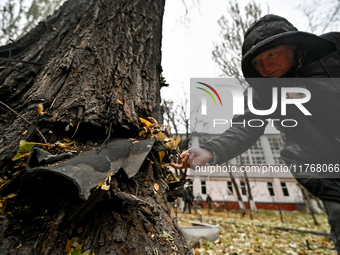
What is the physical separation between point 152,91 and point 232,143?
1.14 m

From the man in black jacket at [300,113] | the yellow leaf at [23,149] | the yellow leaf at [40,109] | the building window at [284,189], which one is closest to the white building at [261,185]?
the building window at [284,189]

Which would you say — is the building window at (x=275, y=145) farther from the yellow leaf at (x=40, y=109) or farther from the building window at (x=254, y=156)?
the yellow leaf at (x=40, y=109)

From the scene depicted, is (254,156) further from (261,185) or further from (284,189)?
(284,189)

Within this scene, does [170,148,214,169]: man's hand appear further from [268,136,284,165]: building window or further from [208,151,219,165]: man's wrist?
[268,136,284,165]: building window

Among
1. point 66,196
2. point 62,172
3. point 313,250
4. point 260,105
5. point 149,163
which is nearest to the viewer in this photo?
point 62,172

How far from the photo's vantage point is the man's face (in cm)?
196

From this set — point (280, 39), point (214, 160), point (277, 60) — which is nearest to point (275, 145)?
point (277, 60)

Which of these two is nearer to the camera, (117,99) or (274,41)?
(117,99)

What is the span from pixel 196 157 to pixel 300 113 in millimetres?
1334

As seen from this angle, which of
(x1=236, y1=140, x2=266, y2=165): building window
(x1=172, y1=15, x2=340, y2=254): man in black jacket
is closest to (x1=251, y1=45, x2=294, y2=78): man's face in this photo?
(x1=172, y1=15, x2=340, y2=254): man in black jacket

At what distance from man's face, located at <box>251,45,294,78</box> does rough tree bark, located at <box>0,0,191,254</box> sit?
4.28ft

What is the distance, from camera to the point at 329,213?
67.9 inches

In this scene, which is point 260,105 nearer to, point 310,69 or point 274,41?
point 310,69

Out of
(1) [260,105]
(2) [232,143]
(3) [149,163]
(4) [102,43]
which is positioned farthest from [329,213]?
(4) [102,43]
